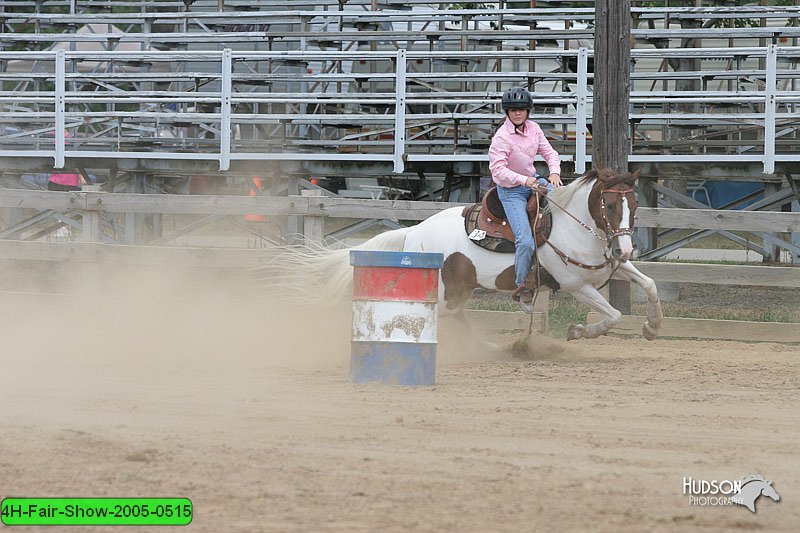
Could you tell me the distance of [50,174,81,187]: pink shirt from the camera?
2833cm

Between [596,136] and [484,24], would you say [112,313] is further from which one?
[484,24]

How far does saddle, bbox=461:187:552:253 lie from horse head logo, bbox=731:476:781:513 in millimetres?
4882

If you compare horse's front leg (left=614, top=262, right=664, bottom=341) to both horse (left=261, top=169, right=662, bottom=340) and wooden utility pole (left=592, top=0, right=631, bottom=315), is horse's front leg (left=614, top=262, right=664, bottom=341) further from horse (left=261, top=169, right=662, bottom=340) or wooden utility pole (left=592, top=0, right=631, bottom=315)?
wooden utility pole (left=592, top=0, right=631, bottom=315)

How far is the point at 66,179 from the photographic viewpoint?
2942cm

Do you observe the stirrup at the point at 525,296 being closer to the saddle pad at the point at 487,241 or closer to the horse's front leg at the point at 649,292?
the saddle pad at the point at 487,241

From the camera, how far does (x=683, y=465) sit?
18.1 feet

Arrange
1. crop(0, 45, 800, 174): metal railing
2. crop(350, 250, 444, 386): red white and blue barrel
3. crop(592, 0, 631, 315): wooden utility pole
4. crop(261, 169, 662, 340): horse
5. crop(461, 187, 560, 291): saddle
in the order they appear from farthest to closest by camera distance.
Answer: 1. crop(0, 45, 800, 174): metal railing
2. crop(592, 0, 631, 315): wooden utility pole
3. crop(461, 187, 560, 291): saddle
4. crop(261, 169, 662, 340): horse
5. crop(350, 250, 444, 386): red white and blue barrel

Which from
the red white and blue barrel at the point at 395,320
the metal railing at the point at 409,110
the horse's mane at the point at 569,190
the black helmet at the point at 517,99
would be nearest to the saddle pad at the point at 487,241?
the horse's mane at the point at 569,190

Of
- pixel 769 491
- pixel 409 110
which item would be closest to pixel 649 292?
pixel 769 491

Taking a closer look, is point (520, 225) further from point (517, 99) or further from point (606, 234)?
point (517, 99)

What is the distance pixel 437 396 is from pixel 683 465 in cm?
234

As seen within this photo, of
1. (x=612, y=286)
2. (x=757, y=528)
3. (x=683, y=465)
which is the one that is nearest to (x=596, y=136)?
(x=612, y=286)

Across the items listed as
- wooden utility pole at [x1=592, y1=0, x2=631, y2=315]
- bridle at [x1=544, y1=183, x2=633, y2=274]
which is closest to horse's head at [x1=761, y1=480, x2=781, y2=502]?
bridle at [x1=544, y1=183, x2=633, y2=274]

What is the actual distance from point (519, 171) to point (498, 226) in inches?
20.9
